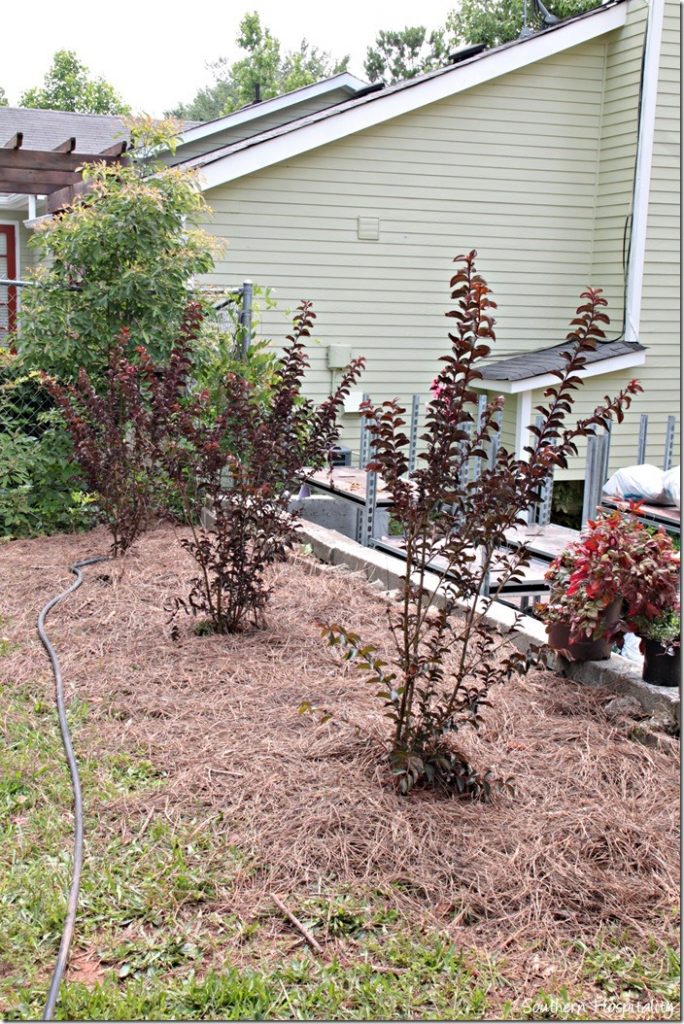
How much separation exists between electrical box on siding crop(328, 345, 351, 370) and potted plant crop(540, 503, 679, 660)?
22.8 feet

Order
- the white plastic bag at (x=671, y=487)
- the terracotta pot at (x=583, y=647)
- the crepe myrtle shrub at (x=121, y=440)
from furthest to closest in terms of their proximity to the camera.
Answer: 1. the white plastic bag at (x=671, y=487)
2. the crepe myrtle shrub at (x=121, y=440)
3. the terracotta pot at (x=583, y=647)

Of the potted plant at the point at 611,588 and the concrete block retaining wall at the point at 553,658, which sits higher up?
the potted plant at the point at 611,588

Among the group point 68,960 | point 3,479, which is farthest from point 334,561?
point 68,960

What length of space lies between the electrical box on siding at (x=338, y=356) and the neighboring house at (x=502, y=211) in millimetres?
38

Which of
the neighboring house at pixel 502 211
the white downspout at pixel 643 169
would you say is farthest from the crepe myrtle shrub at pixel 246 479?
the white downspout at pixel 643 169

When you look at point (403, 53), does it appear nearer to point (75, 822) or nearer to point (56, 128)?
point (56, 128)

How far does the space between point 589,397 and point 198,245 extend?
220 inches

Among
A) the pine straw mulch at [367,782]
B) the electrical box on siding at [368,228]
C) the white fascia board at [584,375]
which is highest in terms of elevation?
the electrical box on siding at [368,228]

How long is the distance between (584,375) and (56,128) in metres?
10.8

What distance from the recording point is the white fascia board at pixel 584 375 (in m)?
10.9

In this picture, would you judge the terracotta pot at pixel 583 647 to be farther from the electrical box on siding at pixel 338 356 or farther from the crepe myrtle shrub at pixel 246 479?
the electrical box on siding at pixel 338 356

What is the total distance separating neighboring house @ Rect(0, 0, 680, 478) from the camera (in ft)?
35.8

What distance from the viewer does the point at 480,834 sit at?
319 cm

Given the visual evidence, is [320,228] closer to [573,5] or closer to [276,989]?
[276,989]
